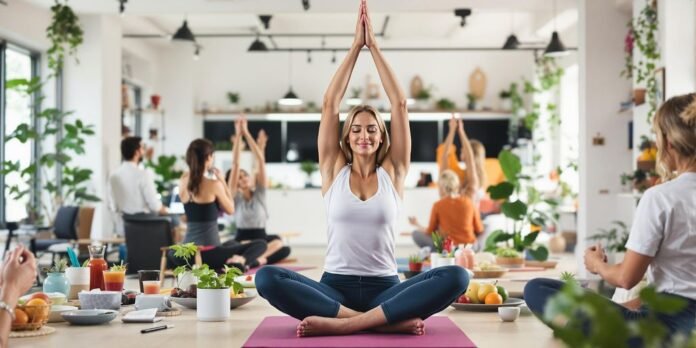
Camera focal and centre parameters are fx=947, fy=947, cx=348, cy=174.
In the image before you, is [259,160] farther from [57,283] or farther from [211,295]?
[211,295]

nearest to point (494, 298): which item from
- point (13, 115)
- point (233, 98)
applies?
point (13, 115)

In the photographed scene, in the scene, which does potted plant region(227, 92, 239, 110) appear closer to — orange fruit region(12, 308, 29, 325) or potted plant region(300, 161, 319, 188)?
potted plant region(300, 161, 319, 188)

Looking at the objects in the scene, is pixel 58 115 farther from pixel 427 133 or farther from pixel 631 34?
pixel 427 133

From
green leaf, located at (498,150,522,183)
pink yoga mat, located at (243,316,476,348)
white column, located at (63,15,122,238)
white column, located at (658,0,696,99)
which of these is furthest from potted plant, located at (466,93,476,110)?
pink yoga mat, located at (243,316,476,348)

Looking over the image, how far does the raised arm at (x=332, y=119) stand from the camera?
3.88m

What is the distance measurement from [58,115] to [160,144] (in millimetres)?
5494

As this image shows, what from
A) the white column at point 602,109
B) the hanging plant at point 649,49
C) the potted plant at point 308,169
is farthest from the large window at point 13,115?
the hanging plant at point 649,49

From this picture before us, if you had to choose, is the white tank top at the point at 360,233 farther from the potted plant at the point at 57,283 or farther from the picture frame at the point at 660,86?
the picture frame at the point at 660,86

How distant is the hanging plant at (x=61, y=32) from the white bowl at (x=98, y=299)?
6110 millimetres

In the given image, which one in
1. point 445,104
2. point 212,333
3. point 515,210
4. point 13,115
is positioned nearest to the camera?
point 212,333

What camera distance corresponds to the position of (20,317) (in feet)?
11.7

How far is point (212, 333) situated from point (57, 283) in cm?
98

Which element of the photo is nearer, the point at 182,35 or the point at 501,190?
the point at 501,190

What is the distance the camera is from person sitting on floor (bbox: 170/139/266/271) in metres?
7.02
